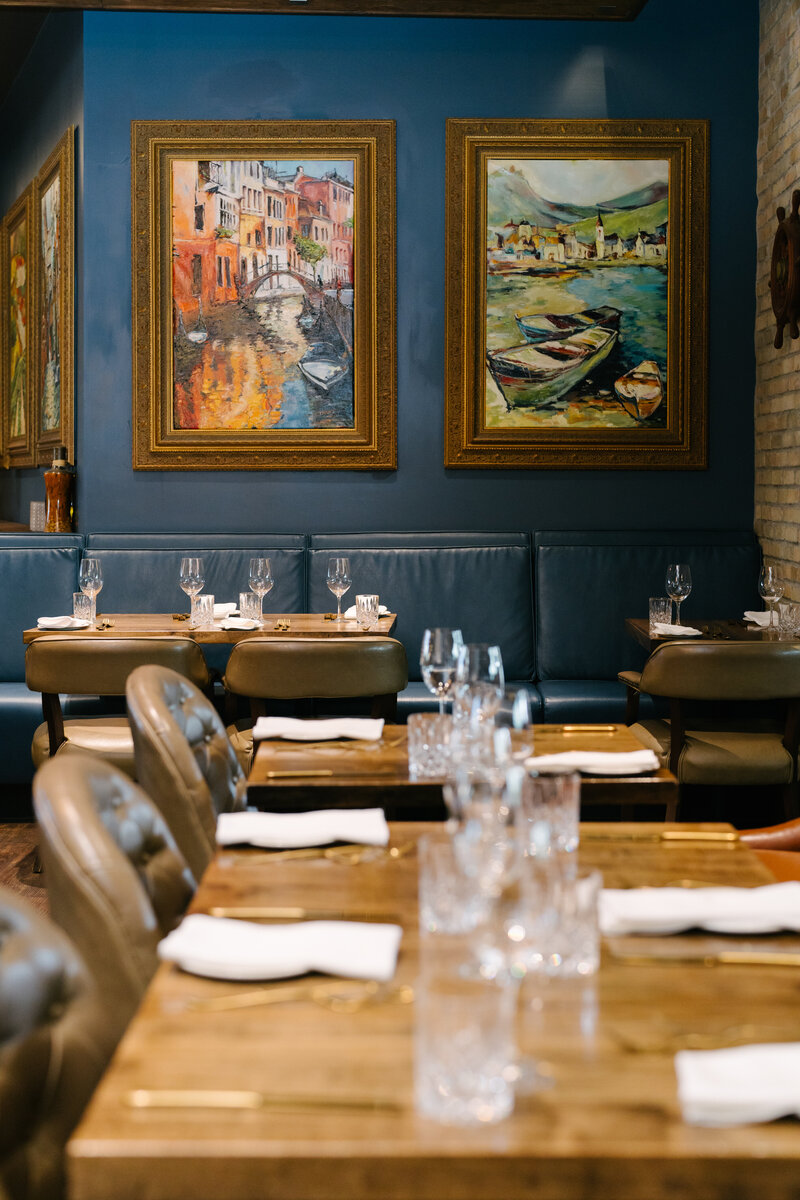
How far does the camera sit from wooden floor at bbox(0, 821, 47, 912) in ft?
12.5

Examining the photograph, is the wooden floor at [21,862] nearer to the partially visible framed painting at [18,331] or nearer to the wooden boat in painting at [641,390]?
the partially visible framed painting at [18,331]

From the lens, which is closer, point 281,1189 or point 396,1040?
point 281,1189

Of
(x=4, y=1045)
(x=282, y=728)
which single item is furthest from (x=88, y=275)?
(x=4, y=1045)

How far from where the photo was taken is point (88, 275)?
5.38 m

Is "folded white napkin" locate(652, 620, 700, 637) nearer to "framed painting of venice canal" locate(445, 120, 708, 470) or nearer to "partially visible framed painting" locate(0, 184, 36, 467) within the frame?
"framed painting of venice canal" locate(445, 120, 708, 470)

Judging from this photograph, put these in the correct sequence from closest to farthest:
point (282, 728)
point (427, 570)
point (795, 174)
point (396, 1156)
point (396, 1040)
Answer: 1. point (396, 1156)
2. point (396, 1040)
3. point (282, 728)
4. point (795, 174)
5. point (427, 570)

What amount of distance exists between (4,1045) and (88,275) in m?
4.76

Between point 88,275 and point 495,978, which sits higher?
point 88,275

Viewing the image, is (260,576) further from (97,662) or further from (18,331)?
(18,331)

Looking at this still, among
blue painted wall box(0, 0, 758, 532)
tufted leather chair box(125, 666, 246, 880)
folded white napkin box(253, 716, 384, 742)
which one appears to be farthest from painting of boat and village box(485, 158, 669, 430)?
tufted leather chair box(125, 666, 246, 880)

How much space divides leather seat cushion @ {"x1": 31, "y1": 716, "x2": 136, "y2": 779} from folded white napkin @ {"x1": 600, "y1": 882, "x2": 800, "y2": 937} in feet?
7.75

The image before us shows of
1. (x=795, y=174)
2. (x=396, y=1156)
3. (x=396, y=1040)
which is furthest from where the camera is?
(x=795, y=174)

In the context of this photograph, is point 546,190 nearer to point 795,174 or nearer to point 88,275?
point 795,174

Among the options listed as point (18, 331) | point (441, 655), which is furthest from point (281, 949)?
point (18, 331)
